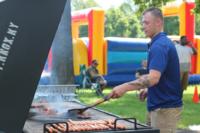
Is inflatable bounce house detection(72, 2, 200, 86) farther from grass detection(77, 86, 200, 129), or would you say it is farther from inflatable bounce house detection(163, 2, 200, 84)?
grass detection(77, 86, 200, 129)

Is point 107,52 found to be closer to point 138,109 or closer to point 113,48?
point 113,48

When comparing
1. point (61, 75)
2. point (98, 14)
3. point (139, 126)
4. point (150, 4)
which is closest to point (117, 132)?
point (139, 126)

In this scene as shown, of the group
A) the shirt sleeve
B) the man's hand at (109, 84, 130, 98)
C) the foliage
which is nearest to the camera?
the man's hand at (109, 84, 130, 98)

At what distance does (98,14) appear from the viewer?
19359 mm

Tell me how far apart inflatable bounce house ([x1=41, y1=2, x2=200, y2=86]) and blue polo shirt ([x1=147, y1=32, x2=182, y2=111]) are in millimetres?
15036

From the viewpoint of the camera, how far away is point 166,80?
410 cm

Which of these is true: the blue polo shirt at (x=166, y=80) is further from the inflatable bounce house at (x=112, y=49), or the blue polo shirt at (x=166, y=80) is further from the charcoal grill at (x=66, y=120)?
the inflatable bounce house at (x=112, y=49)

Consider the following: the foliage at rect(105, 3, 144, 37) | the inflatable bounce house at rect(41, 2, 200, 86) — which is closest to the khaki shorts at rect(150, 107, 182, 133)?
the inflatable bounce house at rect(41, 2, 200, 86)

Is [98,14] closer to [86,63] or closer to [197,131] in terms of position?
[86,63]

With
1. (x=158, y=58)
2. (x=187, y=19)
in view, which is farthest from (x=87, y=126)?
(x=187, y=19)

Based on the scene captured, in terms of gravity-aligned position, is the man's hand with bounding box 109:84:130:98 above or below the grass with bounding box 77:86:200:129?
above

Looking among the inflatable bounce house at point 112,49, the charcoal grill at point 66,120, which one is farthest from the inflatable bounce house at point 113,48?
the charcoal grill at point 66,120

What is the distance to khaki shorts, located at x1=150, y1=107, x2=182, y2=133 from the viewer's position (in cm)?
417

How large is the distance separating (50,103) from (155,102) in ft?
3.70
